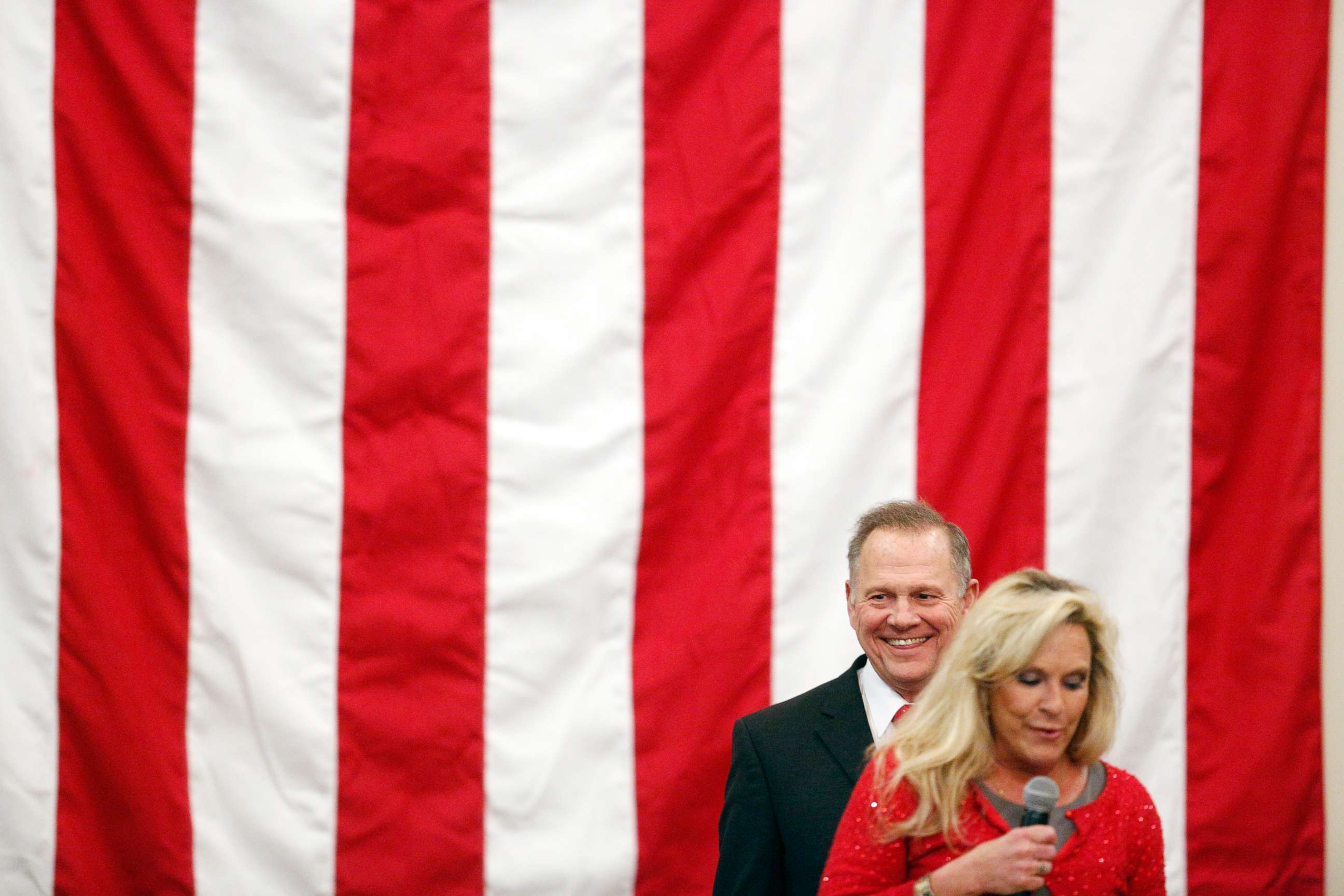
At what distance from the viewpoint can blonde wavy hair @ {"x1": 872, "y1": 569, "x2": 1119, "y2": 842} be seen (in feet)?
4.71

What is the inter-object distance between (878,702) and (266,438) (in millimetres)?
1236

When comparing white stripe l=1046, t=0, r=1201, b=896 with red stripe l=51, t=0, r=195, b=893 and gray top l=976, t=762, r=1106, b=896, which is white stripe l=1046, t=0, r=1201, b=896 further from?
red stripe l=51, t=0, r=195, b=893

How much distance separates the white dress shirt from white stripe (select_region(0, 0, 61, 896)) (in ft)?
4.87

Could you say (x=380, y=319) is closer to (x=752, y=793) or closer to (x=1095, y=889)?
(x=752, y=793)

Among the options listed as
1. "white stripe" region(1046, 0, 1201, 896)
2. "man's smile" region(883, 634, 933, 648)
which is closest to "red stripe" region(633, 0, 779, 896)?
"white stripe" region(1046, 0, 1201, 896)

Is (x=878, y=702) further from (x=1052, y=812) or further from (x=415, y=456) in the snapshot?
(x=415, y=456)

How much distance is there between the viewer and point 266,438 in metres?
2.54

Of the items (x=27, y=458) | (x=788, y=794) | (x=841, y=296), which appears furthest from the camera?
(x=841, y=296)

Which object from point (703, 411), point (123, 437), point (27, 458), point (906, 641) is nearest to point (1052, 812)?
point (906, 641)

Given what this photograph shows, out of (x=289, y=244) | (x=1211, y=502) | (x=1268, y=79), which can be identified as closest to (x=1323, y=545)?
(x=1211, y=502)

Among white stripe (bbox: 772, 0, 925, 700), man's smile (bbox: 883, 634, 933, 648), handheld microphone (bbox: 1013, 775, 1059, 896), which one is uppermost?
white stripe (bbox: 772, 0, 925, 700)

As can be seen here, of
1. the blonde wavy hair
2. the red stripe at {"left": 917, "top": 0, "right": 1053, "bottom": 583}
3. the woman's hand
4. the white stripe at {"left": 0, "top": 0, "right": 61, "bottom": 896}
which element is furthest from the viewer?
the red stripe at {"left": 917, "top": 0, "right": 1053, "bottom": 583}

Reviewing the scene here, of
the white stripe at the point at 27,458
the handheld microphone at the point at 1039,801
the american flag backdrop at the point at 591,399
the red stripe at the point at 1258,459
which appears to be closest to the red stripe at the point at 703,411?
the american flag backdrop at the point at 591,399

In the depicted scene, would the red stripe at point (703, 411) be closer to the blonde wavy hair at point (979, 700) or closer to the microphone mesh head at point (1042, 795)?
the blonde wavy hair at point (979, 700)
